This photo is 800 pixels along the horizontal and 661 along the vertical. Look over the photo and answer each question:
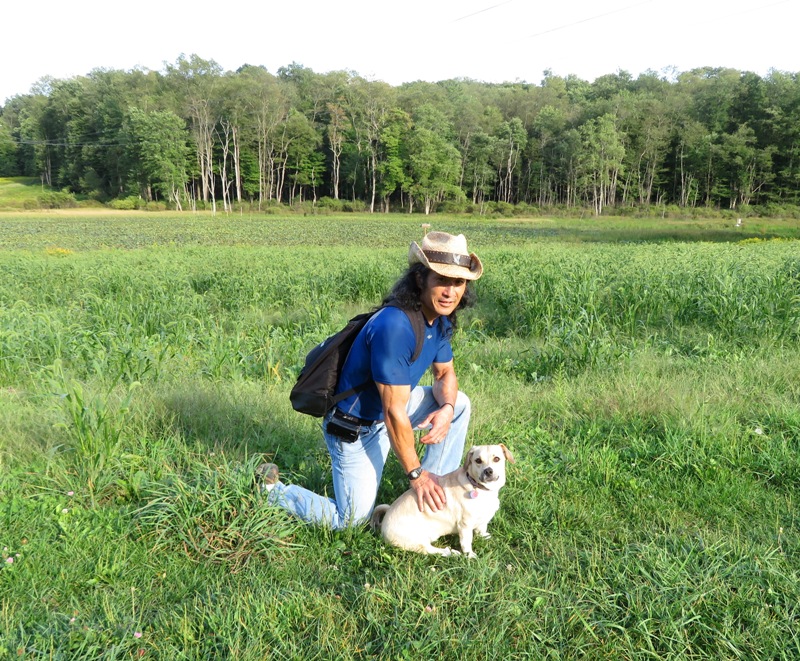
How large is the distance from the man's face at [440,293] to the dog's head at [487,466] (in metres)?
0.75

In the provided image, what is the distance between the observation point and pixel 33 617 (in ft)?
7.75

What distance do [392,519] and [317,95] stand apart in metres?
80.2

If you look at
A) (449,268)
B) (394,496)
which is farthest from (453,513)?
(449,268)

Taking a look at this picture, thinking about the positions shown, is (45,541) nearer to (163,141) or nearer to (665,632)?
(665,632)

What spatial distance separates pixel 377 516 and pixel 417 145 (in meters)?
66.2

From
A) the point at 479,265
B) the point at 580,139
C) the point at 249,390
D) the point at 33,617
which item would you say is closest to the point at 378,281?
the point at 249,390

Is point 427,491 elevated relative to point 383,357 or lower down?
lower down

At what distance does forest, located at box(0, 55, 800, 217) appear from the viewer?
57312mm

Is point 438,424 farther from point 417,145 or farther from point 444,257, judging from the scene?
point 417,145

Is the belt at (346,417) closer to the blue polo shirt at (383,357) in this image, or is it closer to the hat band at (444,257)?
the blue polo shirt at (383,357)

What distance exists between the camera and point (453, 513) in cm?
287

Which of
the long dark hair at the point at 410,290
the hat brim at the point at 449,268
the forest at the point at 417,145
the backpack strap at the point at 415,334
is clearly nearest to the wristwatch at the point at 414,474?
the backpack strap at the point at 415,334

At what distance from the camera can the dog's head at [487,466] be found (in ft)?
8.91

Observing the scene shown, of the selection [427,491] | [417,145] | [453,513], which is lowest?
[453,513]
